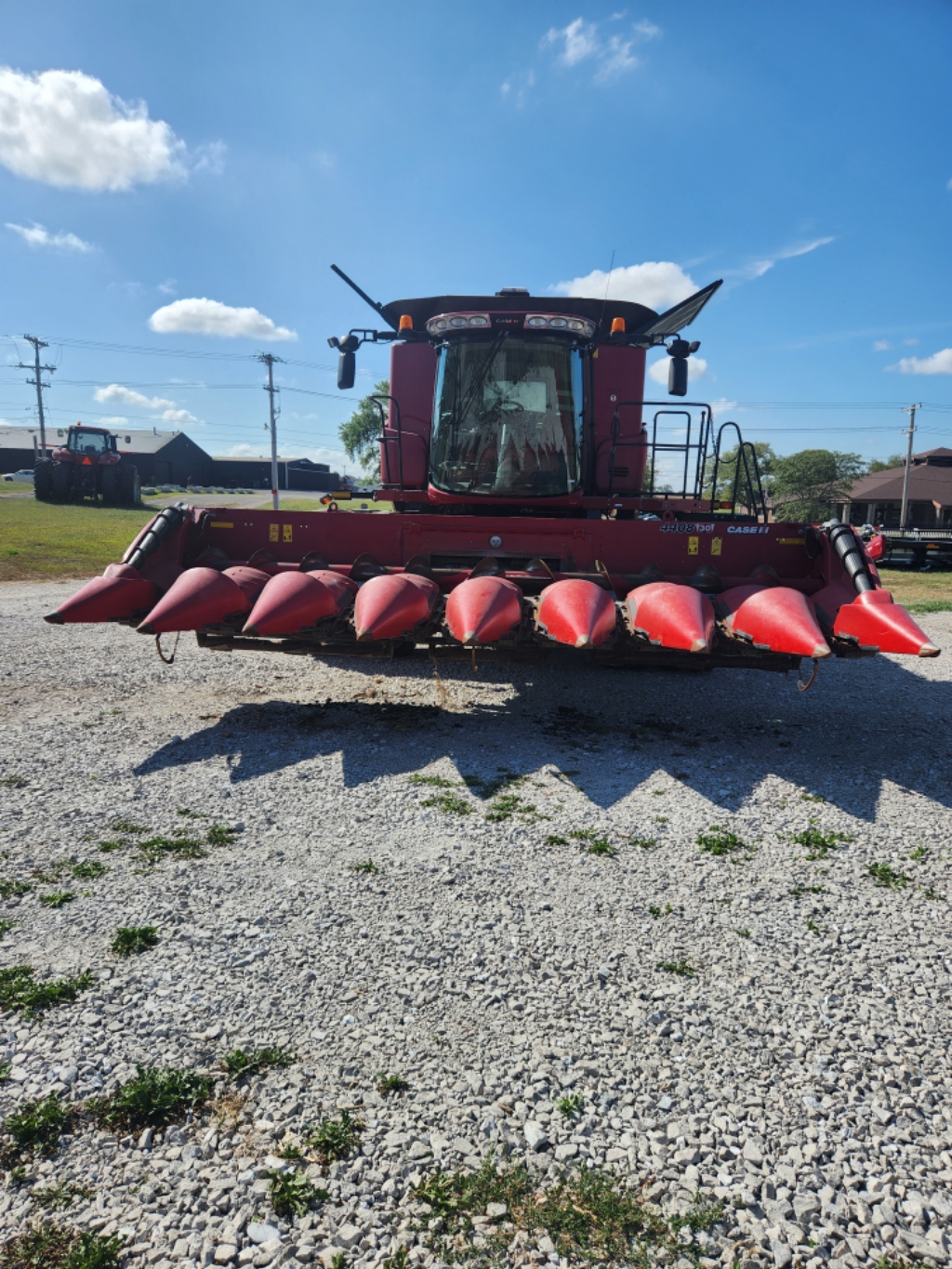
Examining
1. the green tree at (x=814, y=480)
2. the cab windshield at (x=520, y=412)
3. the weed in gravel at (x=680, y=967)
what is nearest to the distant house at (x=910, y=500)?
the green tree at (x=814, y=480)

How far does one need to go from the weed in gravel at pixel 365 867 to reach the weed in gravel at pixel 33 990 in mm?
1038

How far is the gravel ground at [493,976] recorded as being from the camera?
1.69 meters

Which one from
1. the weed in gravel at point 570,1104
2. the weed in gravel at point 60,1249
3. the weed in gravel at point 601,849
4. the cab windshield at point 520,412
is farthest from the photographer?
the cab windshield at point 520,412

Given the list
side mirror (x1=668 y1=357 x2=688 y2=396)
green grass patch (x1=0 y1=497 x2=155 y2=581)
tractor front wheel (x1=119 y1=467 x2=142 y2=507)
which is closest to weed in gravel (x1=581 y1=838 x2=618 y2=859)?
side mirror (x1=668 y1=357 x2=688 y2=396)

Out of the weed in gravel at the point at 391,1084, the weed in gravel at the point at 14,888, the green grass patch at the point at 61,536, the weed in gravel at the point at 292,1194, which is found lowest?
the weed in gravel at the point at 292,1194

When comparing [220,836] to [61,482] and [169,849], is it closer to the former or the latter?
[169,849]

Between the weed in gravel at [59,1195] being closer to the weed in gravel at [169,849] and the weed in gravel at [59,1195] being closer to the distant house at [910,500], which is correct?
the weed in gravel at [169,849]

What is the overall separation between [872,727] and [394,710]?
347cm

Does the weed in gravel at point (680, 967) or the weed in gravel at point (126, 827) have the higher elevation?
the weed in gravel at point (126, 827)

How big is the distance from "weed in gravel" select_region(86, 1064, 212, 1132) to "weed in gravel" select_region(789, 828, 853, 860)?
103 inches

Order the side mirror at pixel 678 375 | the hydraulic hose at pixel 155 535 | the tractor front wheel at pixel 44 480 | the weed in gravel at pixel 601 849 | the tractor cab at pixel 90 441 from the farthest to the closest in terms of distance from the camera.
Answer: the tractor cab at pixel 90 441 < the tractor front wheel at pixel 44 480 < the side mirror at pixel 678 375 < the hydraulic hose at pixel 155 535 < the weed in gravel at pixel 601 849

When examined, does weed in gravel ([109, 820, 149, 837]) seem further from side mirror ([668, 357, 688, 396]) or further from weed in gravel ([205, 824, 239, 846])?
side mirror ([668, 357, 688, 396])

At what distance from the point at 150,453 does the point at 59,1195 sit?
6951 cm

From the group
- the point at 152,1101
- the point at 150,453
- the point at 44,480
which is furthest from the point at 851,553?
the point at 150,453
